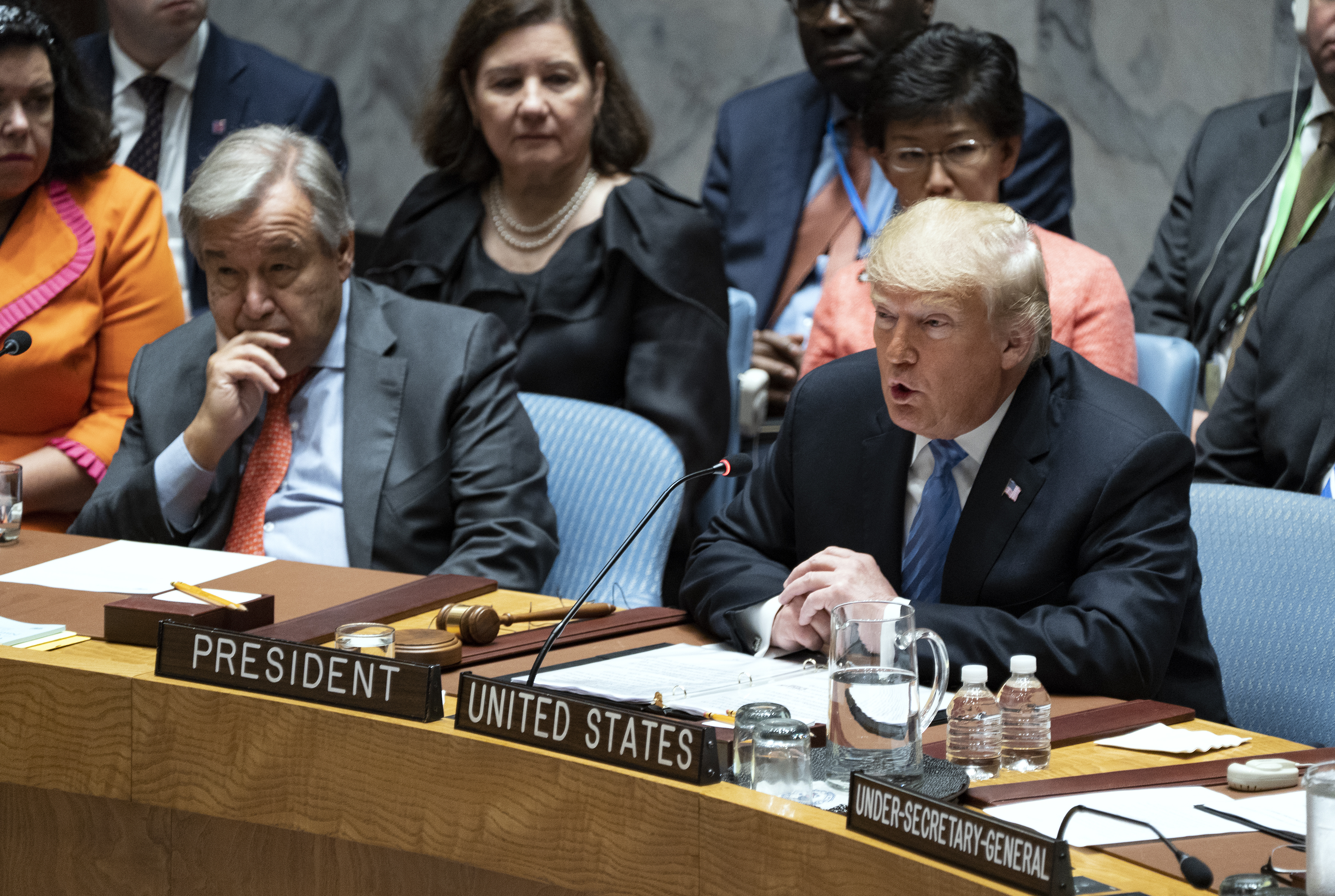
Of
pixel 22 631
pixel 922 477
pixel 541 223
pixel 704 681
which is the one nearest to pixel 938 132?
pixel 541 223

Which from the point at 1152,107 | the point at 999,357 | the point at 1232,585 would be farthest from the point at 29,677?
the point at 1152,107

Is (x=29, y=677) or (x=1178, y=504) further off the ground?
(x=1178, y=504)

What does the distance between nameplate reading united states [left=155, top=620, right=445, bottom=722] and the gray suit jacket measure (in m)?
0.78

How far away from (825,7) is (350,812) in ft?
8.35

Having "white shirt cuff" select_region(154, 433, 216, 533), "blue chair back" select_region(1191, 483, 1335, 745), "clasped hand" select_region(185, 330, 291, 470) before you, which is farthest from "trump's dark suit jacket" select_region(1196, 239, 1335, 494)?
"white shirt cuff" select_region(154, 433, 216, 533)

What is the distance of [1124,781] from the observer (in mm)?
1387

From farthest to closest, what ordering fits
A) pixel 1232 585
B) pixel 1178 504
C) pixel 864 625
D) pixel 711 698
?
pixel 1232 585 → pixel 1178 504 → pixel 711 698 → pixel 864 625

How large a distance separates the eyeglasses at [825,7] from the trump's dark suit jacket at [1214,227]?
0.83 meters

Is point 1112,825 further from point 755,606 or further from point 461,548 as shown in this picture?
point 461,548

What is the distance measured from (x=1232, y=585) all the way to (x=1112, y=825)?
0.93m

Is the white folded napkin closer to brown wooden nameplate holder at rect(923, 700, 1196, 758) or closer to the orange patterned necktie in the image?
brown wooden nameplate holder at rect(923, 700, 1196, 758)

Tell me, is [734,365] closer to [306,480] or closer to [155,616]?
[306,480]

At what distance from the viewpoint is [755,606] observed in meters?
1.88

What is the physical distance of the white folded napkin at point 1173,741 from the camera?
1.51 metres
